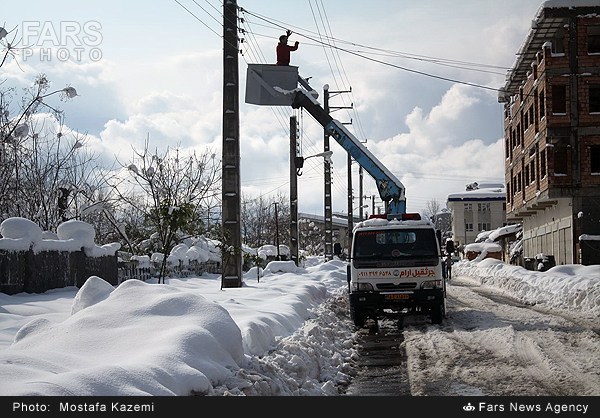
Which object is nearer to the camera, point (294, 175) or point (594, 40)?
point (294, 175)

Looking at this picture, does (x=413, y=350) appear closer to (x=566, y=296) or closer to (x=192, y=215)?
(x=192, y=215)

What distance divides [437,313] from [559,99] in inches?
1022

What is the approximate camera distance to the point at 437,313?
15898 mm

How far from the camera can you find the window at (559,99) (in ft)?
123

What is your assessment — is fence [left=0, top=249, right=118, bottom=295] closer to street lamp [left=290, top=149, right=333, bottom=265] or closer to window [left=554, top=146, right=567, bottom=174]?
street lamp [left=290, top=149, right=333, bottom=265]

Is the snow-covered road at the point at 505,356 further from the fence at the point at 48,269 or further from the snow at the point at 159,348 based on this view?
the fence at the point at 48,269

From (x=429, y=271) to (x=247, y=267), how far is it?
2605 cm

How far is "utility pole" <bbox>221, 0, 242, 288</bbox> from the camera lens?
18.4 m

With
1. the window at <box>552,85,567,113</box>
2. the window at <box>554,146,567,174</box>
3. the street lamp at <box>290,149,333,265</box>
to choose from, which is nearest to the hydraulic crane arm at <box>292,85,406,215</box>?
the street lamp at <box>290,149,333,265</box>

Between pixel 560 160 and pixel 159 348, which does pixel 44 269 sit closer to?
pixel 159 348

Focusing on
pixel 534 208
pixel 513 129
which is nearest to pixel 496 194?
pixel 513 129

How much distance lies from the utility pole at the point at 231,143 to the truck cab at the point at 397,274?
12.3 ft
